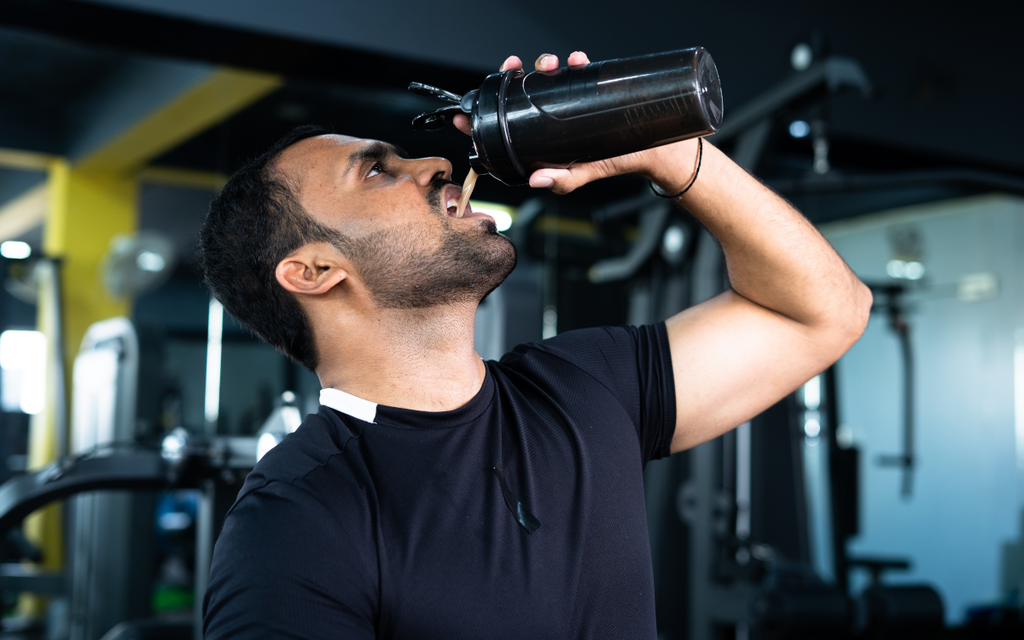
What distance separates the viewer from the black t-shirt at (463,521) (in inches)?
30.1

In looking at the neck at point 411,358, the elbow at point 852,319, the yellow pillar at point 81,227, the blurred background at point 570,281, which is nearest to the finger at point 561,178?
the neck at point 411,358

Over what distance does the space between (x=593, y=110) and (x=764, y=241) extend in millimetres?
339

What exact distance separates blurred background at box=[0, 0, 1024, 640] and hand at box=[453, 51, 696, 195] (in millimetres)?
535

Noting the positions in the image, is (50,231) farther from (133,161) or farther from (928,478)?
(928,478)

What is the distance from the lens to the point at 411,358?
1.01m

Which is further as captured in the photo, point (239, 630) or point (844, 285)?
point (844, 285)

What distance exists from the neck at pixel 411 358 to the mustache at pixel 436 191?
0.13 meters

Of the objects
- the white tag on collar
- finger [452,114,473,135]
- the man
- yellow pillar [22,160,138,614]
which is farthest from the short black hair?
yellow pillar [22,160,138,614]

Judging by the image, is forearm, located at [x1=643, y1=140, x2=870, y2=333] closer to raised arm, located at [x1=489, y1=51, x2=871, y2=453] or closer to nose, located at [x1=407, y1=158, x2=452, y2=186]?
raised arm, located at [x1=489, y1=51, x2=871, y2=453]

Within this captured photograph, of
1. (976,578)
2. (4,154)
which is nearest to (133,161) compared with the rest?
(4,154)

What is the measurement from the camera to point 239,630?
28.7 inches

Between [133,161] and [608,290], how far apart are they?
245cm

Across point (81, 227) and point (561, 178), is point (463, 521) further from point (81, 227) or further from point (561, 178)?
point (81, 227)

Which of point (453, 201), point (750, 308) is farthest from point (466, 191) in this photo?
point (750, 308)
